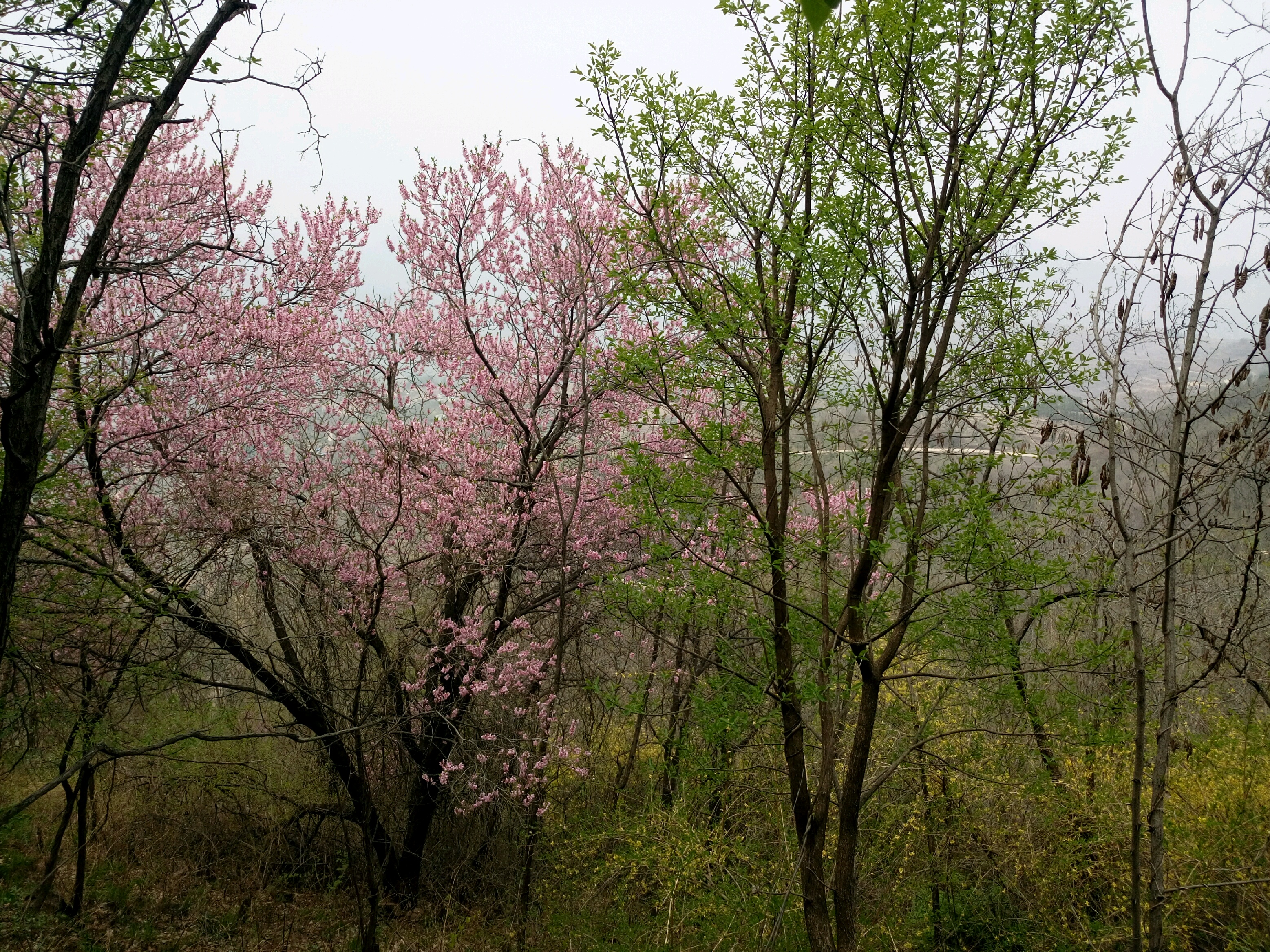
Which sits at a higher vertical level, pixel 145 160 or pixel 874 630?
pixel 145 160

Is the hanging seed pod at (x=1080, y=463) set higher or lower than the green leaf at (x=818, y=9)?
higher

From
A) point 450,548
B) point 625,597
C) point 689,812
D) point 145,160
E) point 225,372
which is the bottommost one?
point 689,812

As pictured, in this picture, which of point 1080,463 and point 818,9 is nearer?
point 818,9

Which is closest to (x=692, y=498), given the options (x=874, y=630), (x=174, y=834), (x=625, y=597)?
(x=625, y=597)

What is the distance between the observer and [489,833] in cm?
958

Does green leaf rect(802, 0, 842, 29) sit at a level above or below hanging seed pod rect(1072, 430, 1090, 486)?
below

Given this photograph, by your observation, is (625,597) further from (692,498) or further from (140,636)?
(140,636)

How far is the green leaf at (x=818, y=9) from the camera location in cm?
71

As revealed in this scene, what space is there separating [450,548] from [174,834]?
5169mm

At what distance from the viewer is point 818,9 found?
73 cm

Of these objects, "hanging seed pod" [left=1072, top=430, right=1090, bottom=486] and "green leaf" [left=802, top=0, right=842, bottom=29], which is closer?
"green leaf" [left=802, top=0, right=842, bottom=29]

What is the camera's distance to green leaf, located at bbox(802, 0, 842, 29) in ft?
2.33

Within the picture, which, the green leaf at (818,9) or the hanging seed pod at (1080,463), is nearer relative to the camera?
the green leaf at (818,9)

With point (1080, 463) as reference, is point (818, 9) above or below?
below
